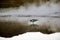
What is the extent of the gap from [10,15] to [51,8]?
45 centimetres

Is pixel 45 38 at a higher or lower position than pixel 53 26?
lower

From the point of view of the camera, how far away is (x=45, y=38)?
1227 mm

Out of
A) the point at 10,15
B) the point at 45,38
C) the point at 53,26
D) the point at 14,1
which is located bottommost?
the point at 45,38

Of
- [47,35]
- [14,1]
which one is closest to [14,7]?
[14,1]

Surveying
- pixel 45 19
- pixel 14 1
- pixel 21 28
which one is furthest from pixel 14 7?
pixel 45 19

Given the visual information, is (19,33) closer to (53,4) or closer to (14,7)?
(14,7)

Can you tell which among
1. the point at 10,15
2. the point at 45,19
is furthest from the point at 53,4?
the point at 10,15

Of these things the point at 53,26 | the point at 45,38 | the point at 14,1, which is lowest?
the point at 45,38

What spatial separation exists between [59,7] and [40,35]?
0.36 meters

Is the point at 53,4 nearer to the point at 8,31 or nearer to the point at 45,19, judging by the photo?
the point at 45,19

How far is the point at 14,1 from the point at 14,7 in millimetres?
64

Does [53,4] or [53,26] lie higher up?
[53,4]

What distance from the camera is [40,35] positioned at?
4.07ft

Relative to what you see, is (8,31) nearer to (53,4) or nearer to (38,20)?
(38,20)
